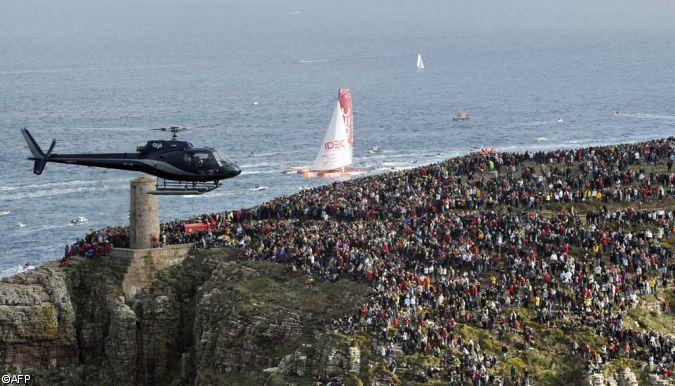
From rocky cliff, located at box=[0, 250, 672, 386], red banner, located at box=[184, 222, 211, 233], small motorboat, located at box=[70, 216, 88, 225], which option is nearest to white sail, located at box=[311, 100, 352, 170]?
small motorboat, located at box=[70, 216, 88, 225]

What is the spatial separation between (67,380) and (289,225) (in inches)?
803

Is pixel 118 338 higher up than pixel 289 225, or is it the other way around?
pixel 289 225

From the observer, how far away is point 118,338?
104 m

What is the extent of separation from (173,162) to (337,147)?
7590 cm

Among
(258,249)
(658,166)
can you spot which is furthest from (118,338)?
(658,166)

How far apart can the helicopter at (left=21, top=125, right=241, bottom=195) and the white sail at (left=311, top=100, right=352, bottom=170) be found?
72.5 meters

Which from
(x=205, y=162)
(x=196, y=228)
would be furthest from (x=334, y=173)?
(x=205, y=162)

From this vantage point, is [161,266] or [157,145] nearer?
[157,145]

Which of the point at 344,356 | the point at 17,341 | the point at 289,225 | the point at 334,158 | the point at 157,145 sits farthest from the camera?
the point at 334,158

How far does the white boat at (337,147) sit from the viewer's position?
544 feet

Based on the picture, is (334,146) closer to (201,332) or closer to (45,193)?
(45,193)

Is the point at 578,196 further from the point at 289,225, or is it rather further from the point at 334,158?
the point at 334,158

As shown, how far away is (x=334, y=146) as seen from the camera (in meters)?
166

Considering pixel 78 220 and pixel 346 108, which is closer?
pixel 78 220
